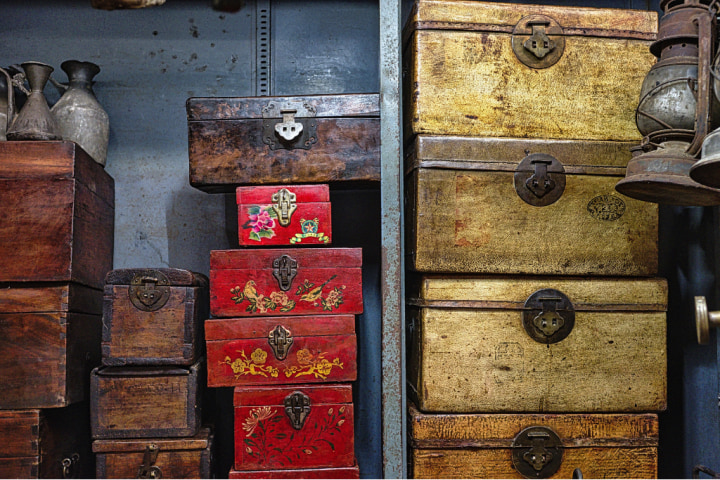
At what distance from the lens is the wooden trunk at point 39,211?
2.08 metres

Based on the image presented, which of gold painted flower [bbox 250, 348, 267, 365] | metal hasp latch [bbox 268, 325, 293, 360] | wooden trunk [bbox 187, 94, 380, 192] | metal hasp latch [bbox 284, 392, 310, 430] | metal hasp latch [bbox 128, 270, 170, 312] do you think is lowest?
metal hasp latch [bbox 284, 392, 310, 430]

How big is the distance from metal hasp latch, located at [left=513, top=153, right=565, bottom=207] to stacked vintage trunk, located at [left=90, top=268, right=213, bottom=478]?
46.3 inches

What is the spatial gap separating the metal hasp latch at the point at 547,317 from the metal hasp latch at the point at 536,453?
302 millimetres

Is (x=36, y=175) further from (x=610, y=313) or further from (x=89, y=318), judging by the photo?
(x=610, y=313)

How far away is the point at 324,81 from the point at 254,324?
118 cm

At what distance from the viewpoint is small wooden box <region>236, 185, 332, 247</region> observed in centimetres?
209

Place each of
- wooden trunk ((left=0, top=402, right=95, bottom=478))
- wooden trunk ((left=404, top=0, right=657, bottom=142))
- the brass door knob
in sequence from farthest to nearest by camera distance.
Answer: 1. wooden trunk ((left=404, top=0, right=657, bottom=142))
2. wooden trunk ((left=0, top=402, right=95, bottom=478))
3. the brass door knob

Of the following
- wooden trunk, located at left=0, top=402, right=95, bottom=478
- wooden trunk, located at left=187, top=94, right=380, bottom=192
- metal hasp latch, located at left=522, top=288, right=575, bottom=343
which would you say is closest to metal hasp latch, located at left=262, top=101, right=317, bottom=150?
wooden trunk, located at left=187, top=94, right=380, bottom=192

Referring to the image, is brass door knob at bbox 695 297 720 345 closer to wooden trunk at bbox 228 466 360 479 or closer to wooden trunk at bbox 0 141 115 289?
wooden trunk at bbox 228 466 360 479

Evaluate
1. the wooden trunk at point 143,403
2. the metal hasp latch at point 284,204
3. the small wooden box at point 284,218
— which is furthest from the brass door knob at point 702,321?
the wooden trunk at point 143,403

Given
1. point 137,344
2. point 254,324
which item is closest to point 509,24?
point 254,324

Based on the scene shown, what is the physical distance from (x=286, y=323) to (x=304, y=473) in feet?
1.57

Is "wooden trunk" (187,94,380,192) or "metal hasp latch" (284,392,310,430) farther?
"wooden trunk" (187,94,380,192)

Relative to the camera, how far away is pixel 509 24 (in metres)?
2.13
